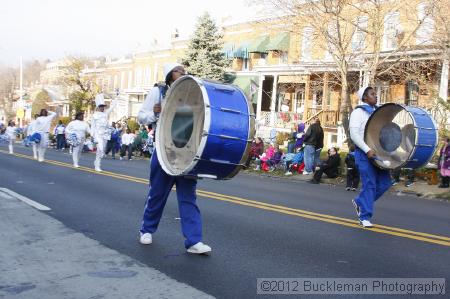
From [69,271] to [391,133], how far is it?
17.3 feet

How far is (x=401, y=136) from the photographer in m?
8.27

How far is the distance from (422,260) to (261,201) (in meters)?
5.03

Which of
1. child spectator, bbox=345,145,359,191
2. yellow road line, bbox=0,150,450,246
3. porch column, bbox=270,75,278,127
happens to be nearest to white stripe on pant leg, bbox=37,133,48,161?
yellow road line, bbox=0,150,450,246

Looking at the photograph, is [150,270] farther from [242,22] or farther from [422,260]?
[242,22]

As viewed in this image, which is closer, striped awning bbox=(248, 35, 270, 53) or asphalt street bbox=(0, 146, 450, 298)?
asphalt street bbox=(0, 146, 450, 298)

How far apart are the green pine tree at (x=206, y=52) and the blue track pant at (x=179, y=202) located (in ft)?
110

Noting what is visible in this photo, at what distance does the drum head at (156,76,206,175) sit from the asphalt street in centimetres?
98

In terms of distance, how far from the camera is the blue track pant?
589cm

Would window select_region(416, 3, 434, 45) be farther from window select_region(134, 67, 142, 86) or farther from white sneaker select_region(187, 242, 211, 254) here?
window select_region(134, 67, 142, 86)

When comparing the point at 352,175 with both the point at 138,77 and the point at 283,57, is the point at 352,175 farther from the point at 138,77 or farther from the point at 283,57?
the point at 138,77

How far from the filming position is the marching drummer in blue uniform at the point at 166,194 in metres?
5.89

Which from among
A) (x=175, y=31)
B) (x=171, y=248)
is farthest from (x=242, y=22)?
(x=171, y=248)

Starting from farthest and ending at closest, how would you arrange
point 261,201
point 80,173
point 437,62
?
point 437,62
point 80,173
point 261,201

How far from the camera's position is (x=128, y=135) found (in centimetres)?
2914
